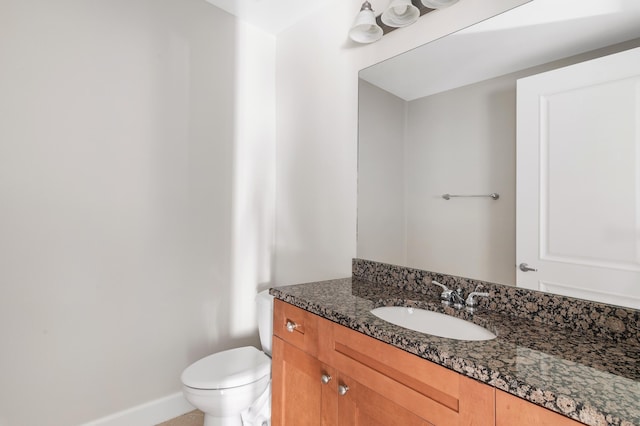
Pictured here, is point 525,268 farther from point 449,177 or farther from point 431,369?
point 431,369

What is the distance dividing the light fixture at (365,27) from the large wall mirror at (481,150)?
6.0 inches

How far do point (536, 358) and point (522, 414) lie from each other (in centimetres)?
17

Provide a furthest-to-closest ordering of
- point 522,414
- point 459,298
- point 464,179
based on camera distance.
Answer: point 464,179, point 459,298, point 522,414

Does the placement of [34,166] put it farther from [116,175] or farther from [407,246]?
[407,246]

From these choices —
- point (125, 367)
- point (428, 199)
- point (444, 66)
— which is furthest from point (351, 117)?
point (125, 367)

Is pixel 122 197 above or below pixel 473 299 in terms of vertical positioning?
above

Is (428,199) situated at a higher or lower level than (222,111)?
lower

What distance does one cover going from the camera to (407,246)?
5.12 feet

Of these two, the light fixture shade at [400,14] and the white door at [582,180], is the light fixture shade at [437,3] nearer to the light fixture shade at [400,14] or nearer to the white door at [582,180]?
the light fixture shade at [400,14]

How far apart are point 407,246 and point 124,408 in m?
1.72

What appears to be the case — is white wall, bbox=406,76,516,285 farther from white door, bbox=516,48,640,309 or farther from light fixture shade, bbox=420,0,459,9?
light fixture shade, bbox=420,0,459,9

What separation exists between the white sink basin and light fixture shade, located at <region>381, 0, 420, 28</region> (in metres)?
1.30

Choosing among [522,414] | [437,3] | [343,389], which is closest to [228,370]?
[343,389]

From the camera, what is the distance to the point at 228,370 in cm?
164
